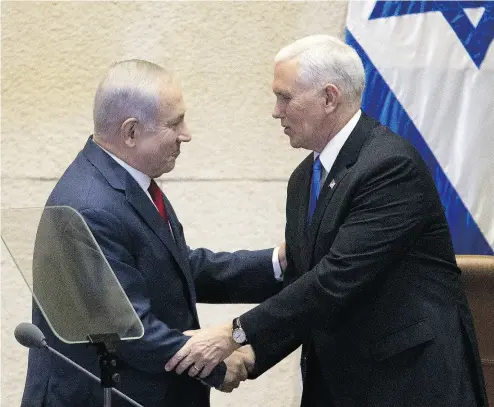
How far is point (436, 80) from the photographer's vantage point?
429 cm

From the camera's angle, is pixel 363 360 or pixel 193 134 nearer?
pixel 363 360

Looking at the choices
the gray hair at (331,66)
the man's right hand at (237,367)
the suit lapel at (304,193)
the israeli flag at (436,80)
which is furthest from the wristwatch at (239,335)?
the israeli flag at (436,80)

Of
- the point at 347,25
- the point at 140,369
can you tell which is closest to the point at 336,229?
the point at 140,369

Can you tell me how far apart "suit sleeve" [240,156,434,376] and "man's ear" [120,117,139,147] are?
621 mm

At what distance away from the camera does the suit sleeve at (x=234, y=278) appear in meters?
3.51

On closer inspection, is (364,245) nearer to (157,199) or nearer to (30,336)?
(157,199)

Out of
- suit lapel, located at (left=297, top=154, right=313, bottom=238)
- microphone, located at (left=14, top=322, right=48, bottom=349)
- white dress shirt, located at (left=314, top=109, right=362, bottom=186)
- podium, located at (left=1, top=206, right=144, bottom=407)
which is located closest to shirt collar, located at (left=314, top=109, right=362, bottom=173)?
white dress shirt, located at (left=314, top=109, right=362, bottom=186)

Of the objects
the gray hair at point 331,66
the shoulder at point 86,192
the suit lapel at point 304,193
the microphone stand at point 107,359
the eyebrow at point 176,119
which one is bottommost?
the microphone stand at point 107,359

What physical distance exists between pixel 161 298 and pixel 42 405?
0.44 metres

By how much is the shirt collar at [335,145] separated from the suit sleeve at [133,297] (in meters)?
0.66

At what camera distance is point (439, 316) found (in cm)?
298

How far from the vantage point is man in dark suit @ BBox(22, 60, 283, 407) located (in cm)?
288

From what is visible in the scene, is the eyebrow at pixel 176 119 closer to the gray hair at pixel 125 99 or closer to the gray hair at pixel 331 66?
the gray hair at pixel 125 99

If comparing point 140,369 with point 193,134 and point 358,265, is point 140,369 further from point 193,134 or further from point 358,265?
point 193,134
